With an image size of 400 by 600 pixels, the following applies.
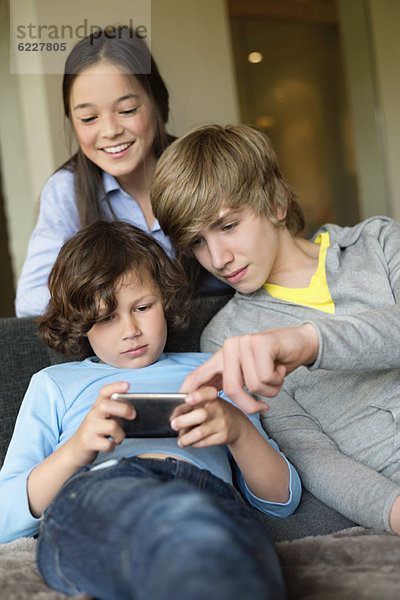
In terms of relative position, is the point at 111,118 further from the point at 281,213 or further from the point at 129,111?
the point at 281,213

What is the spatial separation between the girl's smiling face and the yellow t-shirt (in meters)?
0.67

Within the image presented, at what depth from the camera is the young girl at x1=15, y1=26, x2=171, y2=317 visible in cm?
188

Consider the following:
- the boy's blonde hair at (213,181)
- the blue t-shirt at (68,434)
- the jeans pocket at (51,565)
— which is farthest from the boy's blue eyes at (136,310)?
the jeans pocket at (51,565)

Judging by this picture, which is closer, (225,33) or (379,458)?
(379,458)

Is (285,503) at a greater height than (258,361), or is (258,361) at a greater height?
(258,361)

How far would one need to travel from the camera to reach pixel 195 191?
138cm

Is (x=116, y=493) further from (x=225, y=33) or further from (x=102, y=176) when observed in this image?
(x=225, y=33)

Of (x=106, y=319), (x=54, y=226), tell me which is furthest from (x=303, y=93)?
(x=106, y=319)

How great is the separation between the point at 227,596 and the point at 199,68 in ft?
8.87

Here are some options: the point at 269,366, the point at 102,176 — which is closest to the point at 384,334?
the point at 269,366

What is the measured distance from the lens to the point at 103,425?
3.10 feet

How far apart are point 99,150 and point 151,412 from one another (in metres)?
1.18

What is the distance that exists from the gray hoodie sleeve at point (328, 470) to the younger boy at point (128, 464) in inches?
1.9

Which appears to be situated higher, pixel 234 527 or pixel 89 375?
pixel 89 375
